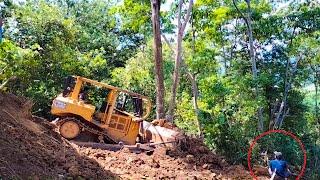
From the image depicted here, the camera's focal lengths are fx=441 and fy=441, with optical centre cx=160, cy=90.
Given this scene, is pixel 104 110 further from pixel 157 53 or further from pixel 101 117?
pixel 157 53

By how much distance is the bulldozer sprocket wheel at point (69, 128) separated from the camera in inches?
466

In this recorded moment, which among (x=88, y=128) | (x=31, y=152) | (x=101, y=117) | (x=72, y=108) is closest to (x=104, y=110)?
(x=101, y=117)

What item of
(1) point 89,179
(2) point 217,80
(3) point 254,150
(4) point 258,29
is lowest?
(1) point 89,179

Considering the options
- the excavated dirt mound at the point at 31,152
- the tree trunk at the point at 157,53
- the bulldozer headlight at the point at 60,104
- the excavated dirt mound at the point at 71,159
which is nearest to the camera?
the excavated dirt mound at the point at 31,152

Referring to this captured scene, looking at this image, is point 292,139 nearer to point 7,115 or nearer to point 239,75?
point 239,75

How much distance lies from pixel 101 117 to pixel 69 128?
923 millimetres

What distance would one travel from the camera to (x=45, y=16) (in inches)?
710

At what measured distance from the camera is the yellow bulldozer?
11.8m

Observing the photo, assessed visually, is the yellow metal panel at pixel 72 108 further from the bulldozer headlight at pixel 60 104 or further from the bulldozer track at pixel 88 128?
the bulldozer track at pixel 88 128

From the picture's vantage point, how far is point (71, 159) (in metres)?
7.71

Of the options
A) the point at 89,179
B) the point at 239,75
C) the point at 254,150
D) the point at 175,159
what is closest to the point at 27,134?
the point at 89,179

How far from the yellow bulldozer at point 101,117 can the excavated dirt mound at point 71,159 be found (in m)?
0.92

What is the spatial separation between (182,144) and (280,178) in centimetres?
336

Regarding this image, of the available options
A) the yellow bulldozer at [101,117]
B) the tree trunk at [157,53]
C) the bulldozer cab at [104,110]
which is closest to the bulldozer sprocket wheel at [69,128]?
the yellow bulldozer at [101,117]
